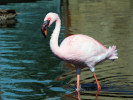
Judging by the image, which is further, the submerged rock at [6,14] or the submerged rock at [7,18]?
the submerged rock at [6,14]

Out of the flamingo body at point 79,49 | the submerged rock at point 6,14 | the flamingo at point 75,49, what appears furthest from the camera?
the submerged rock at point 6,14

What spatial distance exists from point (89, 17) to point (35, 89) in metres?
18.7

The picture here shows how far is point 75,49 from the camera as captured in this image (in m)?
8.05

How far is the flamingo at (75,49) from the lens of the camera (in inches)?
309

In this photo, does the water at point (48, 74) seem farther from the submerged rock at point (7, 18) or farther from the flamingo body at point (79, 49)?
the submerged rock at point (7, 18)

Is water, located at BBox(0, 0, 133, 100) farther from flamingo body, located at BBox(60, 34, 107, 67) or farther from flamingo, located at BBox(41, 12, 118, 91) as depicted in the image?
flamingo body, located at BBox(60, 34, 107, 67)

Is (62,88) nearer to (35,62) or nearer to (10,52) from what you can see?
(35,62)

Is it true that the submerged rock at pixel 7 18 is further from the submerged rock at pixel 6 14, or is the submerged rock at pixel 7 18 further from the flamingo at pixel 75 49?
the flamingo at pixel 75 49

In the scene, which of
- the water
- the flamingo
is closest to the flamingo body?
the flamingo

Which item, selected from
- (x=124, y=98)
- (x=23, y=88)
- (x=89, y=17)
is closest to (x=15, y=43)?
(x=23, y=88)

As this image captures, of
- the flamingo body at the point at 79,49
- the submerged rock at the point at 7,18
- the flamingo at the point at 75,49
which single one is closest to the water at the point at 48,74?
the flamingo at the point at 75,49

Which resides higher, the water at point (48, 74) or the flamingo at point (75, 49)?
the flamingo at point (75, 49)

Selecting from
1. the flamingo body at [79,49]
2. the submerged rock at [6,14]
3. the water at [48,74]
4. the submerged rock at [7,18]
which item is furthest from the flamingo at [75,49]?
the submerged rock at [6,14]

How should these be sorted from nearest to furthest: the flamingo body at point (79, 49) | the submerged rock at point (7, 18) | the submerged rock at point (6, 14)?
the flamingo body at point (79, 49) < the submerged rock at point (7, 18) < the submerged rock at point (6, 14)
